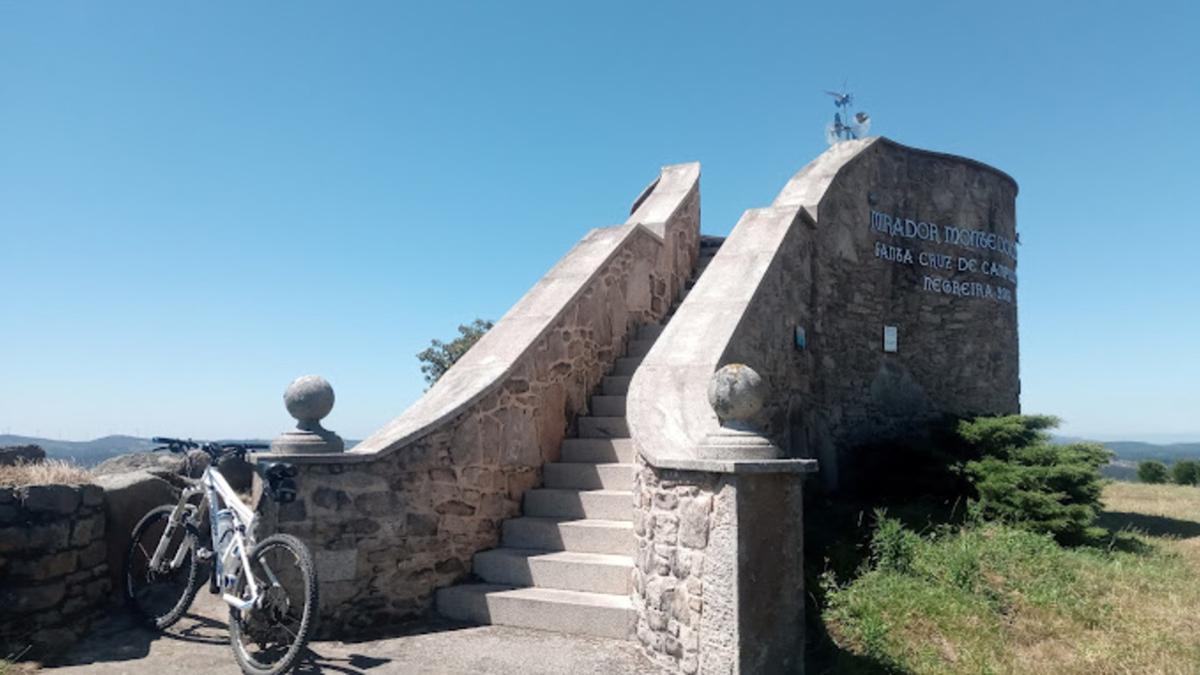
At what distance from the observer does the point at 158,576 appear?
5516mm

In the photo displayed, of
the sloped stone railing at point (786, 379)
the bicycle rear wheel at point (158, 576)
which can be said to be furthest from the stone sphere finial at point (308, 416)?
the sloped stone railing at point (786, 379)

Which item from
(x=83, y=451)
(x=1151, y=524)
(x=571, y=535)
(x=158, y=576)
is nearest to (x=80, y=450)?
(x=83, y=451)

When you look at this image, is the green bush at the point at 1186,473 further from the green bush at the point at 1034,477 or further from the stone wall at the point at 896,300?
the green bush at the point at 1034,477

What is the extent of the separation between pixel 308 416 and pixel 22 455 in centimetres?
328

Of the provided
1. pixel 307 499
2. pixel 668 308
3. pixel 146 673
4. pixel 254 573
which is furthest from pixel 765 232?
pixel 146 673

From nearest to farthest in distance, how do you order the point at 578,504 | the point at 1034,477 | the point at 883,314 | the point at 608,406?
the point at 578,504 → the point at 608,406 → the point at 1034,477 → the point at 883,314

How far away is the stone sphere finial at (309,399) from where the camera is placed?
5195 millimetres

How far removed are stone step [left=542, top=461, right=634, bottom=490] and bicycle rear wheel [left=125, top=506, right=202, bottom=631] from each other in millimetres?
2509

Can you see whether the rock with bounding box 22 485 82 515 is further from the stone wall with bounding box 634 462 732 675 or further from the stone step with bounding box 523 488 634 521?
the stone wall with bounding box 634 462 732 675

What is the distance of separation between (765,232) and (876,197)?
8.28ft

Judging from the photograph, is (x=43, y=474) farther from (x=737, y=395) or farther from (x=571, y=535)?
(x=737, y=395)

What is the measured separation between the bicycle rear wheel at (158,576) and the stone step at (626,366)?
367 cm

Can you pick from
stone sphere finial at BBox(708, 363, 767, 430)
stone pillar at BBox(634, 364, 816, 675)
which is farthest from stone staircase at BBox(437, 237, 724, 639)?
stone sphere finial at BBox(708, 363, 767, 430)

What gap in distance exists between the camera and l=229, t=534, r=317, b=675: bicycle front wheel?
446cm
